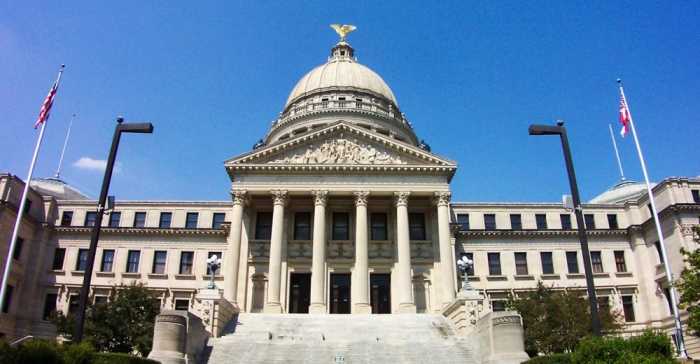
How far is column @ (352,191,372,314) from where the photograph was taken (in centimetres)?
3925

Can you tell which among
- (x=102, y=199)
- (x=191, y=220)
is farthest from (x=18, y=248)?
(x=102, y=199)

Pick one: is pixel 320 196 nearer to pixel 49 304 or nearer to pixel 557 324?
pixel 557 324

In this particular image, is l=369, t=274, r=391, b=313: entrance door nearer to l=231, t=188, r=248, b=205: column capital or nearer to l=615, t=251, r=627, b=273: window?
l=231, t=188, r=248, b=205: column capital

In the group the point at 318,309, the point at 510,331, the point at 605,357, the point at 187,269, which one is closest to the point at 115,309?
the point at 318,309

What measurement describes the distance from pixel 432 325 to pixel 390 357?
7.72 meters

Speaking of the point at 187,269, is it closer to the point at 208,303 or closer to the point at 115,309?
the point at 115,309

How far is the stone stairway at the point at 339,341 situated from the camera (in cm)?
2698

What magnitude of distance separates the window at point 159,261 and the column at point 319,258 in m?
17.8

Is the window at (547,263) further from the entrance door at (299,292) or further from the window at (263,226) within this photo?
the window at (263,226)

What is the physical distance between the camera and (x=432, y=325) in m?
33.9

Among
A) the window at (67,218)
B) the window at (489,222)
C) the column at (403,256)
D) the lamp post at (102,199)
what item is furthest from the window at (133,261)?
the window at (489,222)

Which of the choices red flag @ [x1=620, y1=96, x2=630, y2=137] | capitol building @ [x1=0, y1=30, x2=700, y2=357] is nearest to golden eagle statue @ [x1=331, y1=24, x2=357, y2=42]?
capitol building @ [x1=0, y1=30, x2=700, y2=357]

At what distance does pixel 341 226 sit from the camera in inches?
1834

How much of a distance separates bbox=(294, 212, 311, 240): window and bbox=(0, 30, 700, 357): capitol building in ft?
0.90
